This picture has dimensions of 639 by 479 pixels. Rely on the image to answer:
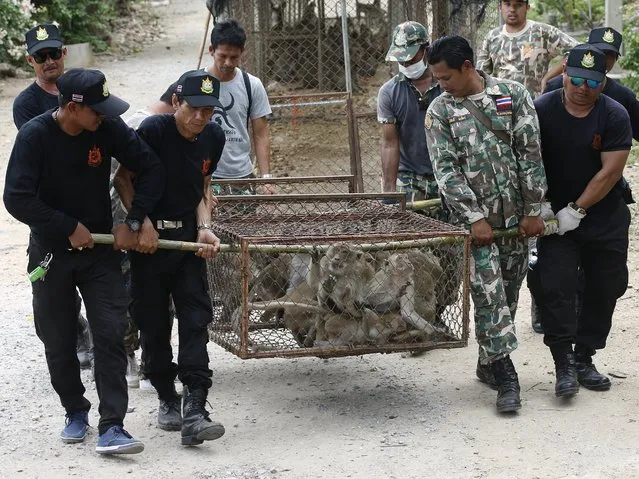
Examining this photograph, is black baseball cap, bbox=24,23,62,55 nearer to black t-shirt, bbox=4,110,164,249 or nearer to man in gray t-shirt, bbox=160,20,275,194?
man in gray t-shirt, bbox=160,20,275,194

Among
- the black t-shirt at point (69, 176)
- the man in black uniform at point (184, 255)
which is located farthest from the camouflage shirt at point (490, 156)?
the black t-shirt at point (69, 176)

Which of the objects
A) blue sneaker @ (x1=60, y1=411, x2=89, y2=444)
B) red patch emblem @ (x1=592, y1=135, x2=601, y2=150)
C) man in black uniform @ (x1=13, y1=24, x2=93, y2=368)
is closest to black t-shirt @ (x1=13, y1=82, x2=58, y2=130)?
man in black uniform @ (x1=13, y1=24, x2=93, y2=368)

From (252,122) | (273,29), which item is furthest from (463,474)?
(273,29)

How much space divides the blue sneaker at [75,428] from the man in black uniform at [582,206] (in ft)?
8.06

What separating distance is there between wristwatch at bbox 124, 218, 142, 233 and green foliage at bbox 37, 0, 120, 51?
563 inches

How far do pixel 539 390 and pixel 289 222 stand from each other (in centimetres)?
170

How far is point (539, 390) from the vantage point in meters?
6.51

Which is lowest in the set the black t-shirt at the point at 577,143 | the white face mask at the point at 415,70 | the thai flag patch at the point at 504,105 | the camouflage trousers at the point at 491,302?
the camouflage trousers at the point at 491,302

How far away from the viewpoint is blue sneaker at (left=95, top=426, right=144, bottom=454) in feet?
18.0

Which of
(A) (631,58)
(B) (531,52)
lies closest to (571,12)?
(A) (631,58)

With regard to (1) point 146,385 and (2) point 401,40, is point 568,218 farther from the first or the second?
(1) point 146,385

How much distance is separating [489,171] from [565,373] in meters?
1.15

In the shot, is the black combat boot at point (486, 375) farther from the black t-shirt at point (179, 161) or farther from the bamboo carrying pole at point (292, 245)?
the black t-shirt at point (179, 161)

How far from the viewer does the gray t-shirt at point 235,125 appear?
24.2 ft
